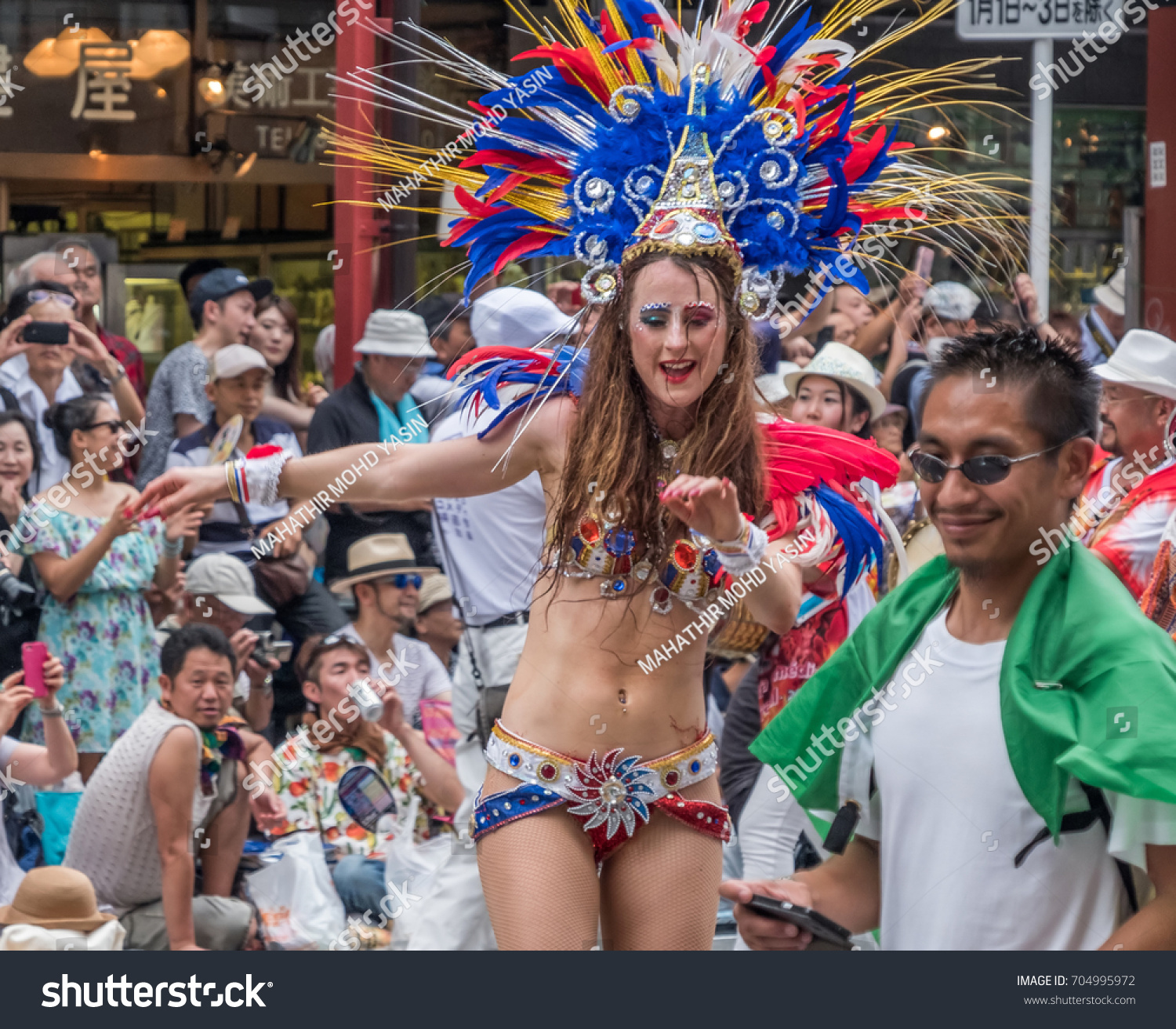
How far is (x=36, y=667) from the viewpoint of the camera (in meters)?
4.52

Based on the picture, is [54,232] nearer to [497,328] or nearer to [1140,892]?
[497,328]

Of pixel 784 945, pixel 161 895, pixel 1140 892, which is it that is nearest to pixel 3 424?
pixel 161 895

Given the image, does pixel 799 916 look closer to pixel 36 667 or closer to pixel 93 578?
pixel 36 667

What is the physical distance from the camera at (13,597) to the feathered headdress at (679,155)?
2298mm

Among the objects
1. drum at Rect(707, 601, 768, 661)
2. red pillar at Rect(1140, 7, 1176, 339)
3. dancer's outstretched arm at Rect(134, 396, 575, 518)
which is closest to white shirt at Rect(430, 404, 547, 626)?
drum at Rect(707, 601, 768, 661)

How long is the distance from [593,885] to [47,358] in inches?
133

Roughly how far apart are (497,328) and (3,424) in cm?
171

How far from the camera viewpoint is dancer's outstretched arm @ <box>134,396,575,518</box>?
9.52 feet

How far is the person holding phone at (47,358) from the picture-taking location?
5289mm

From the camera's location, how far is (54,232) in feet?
21.5

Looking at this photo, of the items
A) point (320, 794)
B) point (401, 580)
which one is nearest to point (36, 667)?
point (320, 794)

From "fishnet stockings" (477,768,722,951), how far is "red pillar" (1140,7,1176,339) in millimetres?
5460

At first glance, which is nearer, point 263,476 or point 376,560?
point 263,476

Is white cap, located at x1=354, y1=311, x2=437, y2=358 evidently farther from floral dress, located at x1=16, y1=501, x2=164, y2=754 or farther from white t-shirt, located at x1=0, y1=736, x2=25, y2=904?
white t-shirt, located at x1=0, y1=736, x2=25, y2=904
